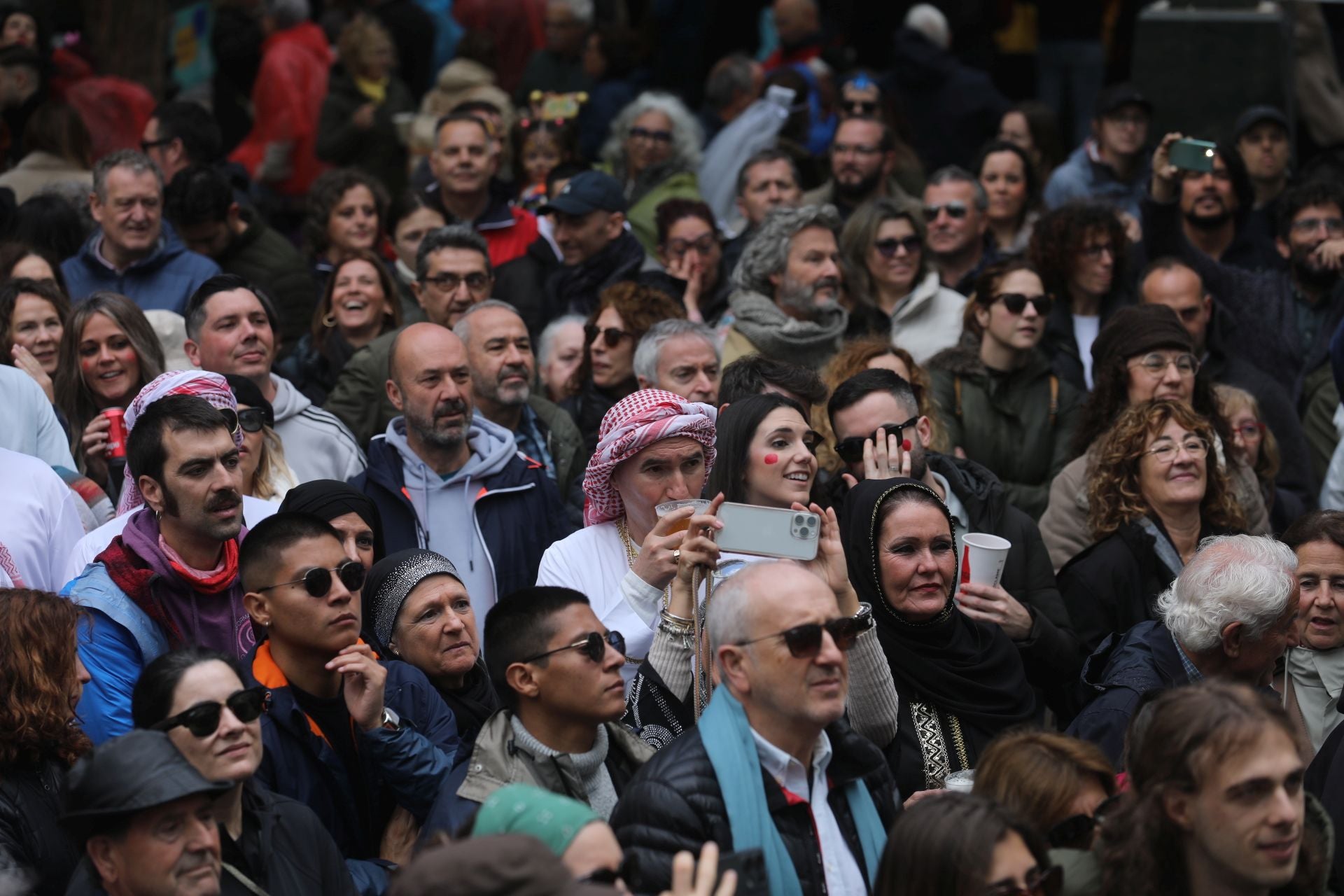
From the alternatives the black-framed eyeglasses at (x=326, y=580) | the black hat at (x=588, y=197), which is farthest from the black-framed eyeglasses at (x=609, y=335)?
the black-framed eyeglasses at (x=326, y=580)

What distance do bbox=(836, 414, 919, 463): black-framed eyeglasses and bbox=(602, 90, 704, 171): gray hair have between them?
182 inches

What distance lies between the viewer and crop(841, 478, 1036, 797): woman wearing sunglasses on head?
512cm

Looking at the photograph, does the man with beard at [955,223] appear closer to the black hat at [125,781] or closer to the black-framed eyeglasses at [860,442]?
the black-framed eyeglasses at [860,442]

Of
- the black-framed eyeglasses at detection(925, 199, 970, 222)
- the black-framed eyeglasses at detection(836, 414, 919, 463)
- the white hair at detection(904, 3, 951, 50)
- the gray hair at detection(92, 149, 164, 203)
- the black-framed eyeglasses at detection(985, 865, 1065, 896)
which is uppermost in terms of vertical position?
the white hair at detection(904, 3, 951, 50)

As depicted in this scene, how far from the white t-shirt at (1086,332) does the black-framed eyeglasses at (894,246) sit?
85cm

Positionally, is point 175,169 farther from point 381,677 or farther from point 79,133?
point 381,677

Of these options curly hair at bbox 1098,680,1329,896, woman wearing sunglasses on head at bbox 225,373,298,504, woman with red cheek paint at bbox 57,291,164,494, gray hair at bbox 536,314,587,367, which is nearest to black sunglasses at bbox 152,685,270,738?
woman wearing sunglasses on head at bbox 225,373,298,504

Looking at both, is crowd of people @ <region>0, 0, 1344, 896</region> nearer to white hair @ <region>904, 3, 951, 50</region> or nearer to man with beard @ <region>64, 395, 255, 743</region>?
man with beard @ <region>64, 395, 255, 743</region>

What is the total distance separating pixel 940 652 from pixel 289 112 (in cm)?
750

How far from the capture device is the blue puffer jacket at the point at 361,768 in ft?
15.5

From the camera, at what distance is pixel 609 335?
748 centimetres

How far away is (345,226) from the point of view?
355 inches

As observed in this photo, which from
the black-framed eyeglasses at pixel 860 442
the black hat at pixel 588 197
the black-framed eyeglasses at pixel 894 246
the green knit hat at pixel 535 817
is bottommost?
the green knit hat at pixel 535 817

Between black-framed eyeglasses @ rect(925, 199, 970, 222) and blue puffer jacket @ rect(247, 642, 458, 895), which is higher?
black-framed eyeglasses @ rect(925, 199, 970, 222)
